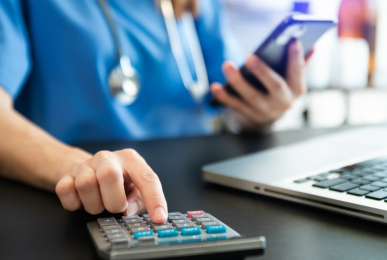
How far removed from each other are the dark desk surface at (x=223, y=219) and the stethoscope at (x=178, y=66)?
29 cm

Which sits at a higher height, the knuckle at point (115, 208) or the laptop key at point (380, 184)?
the knuckle at point (115, 208)

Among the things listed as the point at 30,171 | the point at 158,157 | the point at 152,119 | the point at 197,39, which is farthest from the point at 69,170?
the point at 197,39

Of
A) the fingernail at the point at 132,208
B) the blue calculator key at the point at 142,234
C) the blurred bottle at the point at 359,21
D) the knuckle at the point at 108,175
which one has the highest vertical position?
the blurred bottle at the point at 359,21

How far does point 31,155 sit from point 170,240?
26 cm

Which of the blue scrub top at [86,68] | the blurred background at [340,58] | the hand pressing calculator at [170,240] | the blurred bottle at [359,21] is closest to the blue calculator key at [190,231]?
the hand pressing calculator at [170,240]

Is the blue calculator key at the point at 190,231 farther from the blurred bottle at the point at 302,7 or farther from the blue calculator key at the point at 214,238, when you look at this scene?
the blurred bottle at the point at 302,7

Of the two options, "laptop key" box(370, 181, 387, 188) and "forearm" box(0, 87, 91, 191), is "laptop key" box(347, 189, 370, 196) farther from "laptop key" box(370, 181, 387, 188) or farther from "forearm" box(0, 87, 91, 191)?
"forearm" box(0, 87, 91, 191)

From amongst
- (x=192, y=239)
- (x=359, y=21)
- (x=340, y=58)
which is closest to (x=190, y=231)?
(x=192, y=239)

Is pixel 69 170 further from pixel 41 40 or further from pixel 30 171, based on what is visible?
pixel 41 40

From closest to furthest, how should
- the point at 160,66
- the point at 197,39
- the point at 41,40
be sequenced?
the point at 41,40, the point at 160,66, the point at 197,39

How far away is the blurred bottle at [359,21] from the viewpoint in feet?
8.65

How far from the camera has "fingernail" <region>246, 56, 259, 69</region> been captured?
1.95 feet

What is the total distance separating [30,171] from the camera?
0.40 m

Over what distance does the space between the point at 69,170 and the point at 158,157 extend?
22cm
